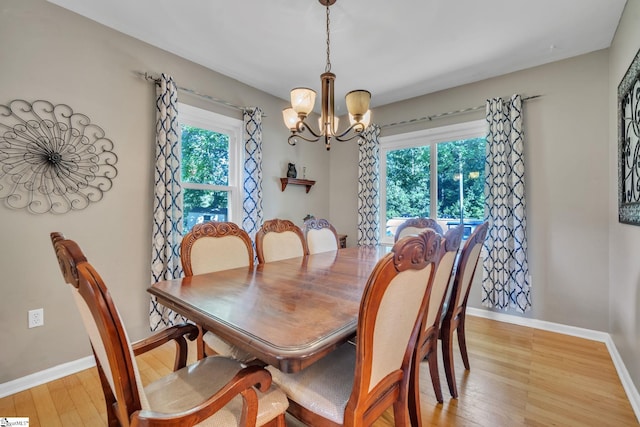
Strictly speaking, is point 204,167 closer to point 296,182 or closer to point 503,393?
point 296,182

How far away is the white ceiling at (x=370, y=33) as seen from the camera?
2041 mm

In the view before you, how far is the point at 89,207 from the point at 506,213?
12.3ft

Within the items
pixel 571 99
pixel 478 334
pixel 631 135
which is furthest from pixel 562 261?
pixel 571 99

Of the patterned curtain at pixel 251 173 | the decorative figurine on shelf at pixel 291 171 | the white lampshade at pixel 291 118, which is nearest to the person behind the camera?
the white lampshade at pixel 291 118

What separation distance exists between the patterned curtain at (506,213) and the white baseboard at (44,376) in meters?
3.69

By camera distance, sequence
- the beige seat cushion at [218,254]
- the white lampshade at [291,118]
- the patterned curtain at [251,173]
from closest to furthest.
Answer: the beige seat cushion at [218,254] < the white lampshade at [291,118] < the patterned curtain at [251,173]

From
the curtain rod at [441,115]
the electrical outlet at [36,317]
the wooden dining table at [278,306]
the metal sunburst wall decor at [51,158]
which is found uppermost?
the curtain rod at [441,115]

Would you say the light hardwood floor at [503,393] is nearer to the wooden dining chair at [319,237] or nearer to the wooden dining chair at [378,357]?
the wooden dining chair at [378,357]

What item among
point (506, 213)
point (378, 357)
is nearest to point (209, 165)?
point (378, 357)

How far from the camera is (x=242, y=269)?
6.07ft

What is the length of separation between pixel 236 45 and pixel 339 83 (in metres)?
1.23

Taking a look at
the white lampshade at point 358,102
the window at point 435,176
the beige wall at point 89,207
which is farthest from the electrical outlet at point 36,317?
the window at point 435,176

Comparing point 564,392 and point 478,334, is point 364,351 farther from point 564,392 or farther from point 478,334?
point 478,334

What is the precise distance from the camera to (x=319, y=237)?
277 cm
